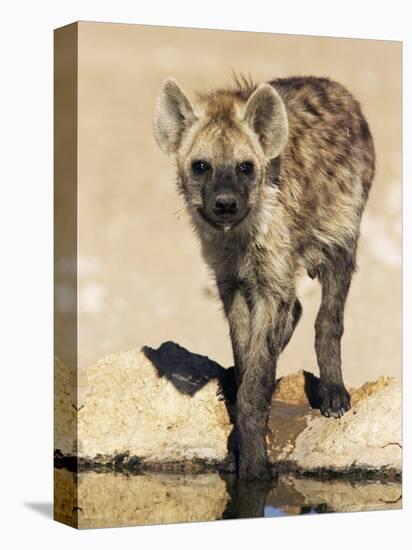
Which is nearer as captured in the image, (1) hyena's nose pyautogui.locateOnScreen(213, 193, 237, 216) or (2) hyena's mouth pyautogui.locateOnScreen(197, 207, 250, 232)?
(1) hyena's nose pyautogui.locateOnScreen(213, 193, 237, 216)

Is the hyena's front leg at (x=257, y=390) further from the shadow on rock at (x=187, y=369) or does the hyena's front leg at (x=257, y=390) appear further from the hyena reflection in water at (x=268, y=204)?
the shadow on rock at (x=187, y=369)

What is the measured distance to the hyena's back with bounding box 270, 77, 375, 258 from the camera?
8.57 metres

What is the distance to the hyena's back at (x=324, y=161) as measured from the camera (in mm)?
8570

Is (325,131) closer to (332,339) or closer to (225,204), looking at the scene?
(225,204)

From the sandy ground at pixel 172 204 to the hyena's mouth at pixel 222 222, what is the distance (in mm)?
184

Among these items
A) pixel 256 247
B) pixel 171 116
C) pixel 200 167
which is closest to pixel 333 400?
pixel 256 247

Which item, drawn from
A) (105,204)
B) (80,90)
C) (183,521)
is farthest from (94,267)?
(183,521)

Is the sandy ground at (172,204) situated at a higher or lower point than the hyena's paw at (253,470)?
higher

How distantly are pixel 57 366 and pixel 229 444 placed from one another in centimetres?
112

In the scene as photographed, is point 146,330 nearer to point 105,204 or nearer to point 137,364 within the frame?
point 137,364

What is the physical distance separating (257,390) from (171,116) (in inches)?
64.9

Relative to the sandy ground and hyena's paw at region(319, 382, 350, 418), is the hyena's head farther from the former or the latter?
hyena's paw at region(319, 382, 350, 418)

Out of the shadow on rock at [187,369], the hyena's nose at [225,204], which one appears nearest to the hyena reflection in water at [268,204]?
the hyena's nose at [225,204]

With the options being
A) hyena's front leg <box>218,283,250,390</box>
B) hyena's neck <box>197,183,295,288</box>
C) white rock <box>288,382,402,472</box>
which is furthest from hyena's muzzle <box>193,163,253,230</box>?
white rock <box>288,382,402,472</box>
